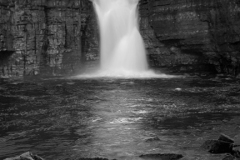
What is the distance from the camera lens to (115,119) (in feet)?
69.9

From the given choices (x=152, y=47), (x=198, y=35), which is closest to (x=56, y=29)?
(x=152, y=47)


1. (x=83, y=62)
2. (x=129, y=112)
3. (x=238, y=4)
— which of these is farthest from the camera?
(x=83, y=62)

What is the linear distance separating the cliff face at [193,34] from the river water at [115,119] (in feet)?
29.1

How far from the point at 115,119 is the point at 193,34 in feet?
83.1

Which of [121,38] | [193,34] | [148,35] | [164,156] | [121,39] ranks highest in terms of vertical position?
[148,35]

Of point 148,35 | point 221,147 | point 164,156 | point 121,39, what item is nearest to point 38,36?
point 121,39

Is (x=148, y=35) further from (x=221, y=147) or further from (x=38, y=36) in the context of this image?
(x=221, y=147)

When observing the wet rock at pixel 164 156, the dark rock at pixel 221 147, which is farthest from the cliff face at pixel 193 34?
the wet rock at pixel 164 156

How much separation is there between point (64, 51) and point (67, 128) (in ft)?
90.1

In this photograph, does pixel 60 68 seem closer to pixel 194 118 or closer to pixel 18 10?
pixel 18 10

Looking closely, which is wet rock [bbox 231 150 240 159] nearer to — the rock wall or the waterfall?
the waterfall

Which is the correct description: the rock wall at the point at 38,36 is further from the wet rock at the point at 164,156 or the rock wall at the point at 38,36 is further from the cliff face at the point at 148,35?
the wet rock at the point at 164,156

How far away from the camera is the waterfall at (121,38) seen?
155 ft

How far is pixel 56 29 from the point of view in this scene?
4519cm
